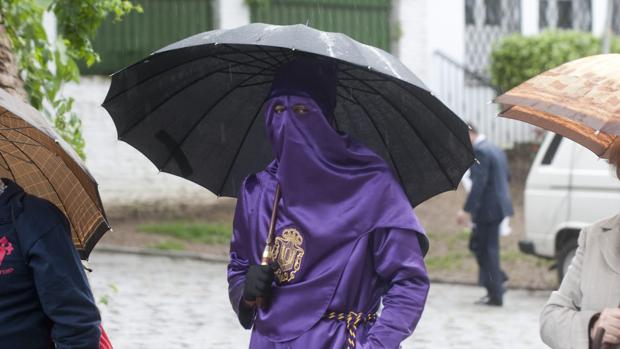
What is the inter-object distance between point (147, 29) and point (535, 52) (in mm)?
6596

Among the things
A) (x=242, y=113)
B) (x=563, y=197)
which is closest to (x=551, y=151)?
(x=563, y=197)

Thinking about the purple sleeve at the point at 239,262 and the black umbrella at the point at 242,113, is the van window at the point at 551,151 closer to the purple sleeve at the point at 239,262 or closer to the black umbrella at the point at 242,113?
the black umbrella at the point at 242,113

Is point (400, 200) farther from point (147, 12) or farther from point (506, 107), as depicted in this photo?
point (147, 12)

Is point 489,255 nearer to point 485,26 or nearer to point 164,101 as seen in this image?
point 164,101

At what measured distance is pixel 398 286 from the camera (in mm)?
4098

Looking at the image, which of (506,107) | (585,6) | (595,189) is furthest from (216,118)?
(585,6)

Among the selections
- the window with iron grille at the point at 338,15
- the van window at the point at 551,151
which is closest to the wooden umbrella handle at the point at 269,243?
the van window at the point at 551,151

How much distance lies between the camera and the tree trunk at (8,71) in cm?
604

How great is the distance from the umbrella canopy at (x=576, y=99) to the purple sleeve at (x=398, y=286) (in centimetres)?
61

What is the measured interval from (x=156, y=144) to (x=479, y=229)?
25.7ft

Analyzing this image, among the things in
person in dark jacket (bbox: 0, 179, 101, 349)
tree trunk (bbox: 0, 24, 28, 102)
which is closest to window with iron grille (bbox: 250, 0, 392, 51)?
tree trunk (bbox: 0, 24, 28, 102)

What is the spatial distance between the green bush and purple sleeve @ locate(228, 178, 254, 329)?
51.9 feet

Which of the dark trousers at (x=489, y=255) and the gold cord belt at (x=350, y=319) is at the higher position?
the gold cord belt at (x=350, y=319)

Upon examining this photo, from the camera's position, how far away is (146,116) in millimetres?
4820
